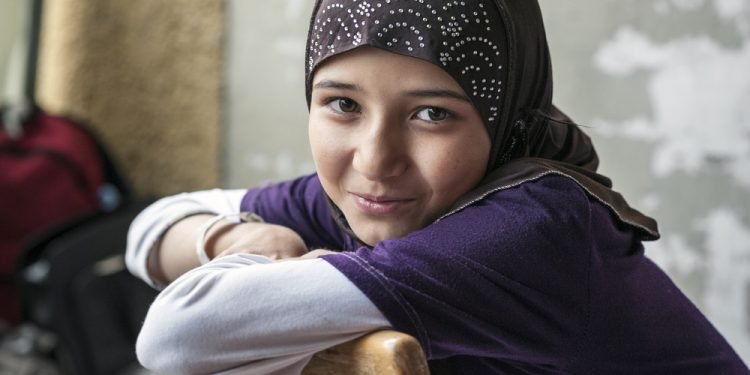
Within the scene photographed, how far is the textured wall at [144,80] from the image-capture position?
9.69 feet

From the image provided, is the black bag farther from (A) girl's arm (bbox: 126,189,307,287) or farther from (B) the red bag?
(A) girl's arm (bbox: 126,189,307,287)

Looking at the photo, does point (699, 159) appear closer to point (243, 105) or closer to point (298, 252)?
point (298, 252)

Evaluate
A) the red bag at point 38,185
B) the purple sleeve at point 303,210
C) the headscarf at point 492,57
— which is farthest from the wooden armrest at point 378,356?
the red bag at point 38,185

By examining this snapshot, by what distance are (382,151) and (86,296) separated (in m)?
1.85

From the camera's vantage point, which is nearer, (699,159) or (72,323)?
(699,159)

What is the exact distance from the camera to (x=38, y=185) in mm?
2738

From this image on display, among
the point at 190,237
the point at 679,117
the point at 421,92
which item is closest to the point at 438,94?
the point at 421,92

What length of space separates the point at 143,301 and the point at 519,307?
1976 mm

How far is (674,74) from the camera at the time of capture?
6.07 ft

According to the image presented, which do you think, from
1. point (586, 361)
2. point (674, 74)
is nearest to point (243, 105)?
point (674, 74)

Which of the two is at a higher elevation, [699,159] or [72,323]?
[699,159]

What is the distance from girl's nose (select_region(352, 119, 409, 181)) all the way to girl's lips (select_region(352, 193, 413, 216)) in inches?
1.5

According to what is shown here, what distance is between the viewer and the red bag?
270 centimetres

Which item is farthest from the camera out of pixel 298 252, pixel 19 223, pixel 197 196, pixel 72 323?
pixel 19 223
